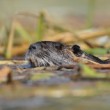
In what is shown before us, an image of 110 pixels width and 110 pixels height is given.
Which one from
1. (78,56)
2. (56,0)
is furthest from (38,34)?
(56,0)

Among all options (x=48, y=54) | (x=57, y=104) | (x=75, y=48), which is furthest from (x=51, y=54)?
(x=57, y=104)

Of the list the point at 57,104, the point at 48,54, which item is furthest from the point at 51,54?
the point at 57,104

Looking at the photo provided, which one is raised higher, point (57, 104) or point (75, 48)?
point (75, 48)

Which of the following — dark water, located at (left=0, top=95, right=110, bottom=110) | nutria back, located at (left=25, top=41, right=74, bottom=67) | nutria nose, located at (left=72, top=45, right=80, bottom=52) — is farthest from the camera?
nutria nose, located at (left=72, top=45, right=80, bottom=52)

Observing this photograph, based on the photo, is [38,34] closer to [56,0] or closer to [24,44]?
[24,44]

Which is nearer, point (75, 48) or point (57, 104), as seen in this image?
point (57, 104)

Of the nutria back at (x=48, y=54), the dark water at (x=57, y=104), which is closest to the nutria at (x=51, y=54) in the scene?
the nutria back at (x=48, y=54)

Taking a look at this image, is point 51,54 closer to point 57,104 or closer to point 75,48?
point 75,48

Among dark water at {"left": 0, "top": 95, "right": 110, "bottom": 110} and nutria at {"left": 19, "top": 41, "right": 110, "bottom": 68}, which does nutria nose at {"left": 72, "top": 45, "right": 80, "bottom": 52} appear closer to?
nutria at {"left": 19, "top": 41, "right": 110, "bottom": 68}

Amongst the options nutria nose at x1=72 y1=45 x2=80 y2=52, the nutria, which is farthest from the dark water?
nutria nose at x1=72 y1=45 x2=80 y2=52
